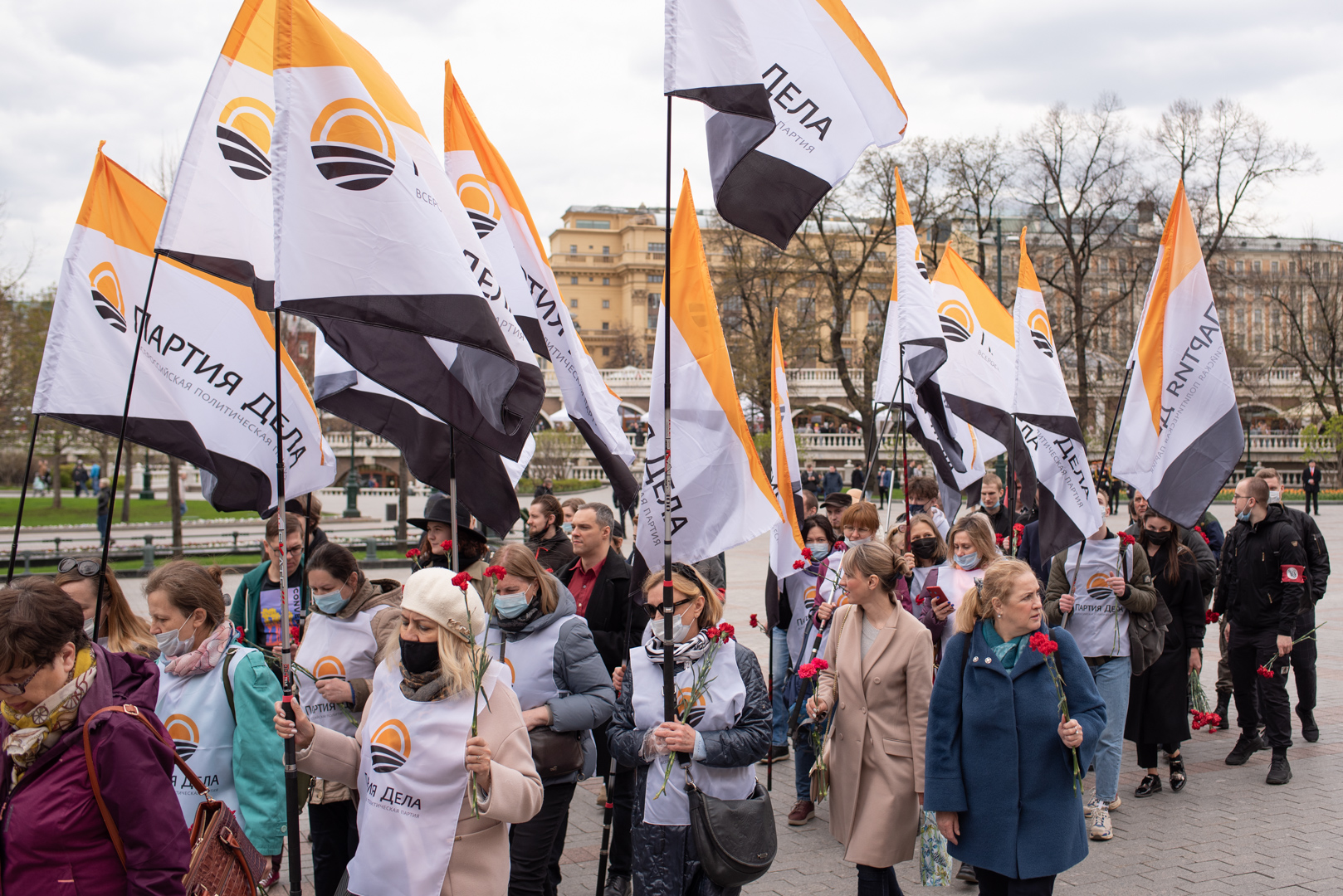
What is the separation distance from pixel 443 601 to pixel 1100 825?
14.2 ft

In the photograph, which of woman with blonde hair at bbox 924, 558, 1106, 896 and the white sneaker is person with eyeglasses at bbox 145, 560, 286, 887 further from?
the white sneaker

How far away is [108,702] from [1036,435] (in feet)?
19.4

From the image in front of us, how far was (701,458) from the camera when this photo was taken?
5414 millimetres

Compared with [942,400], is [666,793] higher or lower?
lower

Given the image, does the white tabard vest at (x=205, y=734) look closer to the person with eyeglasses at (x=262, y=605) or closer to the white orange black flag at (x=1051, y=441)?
the person with eyeglasses at (x=262, y=605)

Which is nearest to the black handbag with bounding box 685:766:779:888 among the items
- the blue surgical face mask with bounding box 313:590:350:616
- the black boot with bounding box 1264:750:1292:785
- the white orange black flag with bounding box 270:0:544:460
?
the blue surgical face mask with bounding box 313:590:350:616

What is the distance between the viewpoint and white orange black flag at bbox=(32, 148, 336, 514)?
5.36m

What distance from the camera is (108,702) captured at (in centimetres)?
293

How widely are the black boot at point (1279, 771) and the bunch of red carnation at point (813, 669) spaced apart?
12.7 ft

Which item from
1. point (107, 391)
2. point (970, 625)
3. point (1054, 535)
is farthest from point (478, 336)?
point (1054, 535)

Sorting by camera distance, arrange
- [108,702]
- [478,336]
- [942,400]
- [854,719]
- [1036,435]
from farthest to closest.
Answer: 1. [942,400]
2. [1036,435]
3. [854,719]
4. [478,336]
5. [108,702]

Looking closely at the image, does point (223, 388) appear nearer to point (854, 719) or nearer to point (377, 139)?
point (377, 139)

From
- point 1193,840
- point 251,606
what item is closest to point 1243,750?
point 1193,840

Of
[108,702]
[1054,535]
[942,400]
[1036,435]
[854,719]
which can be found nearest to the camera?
[108,702]
